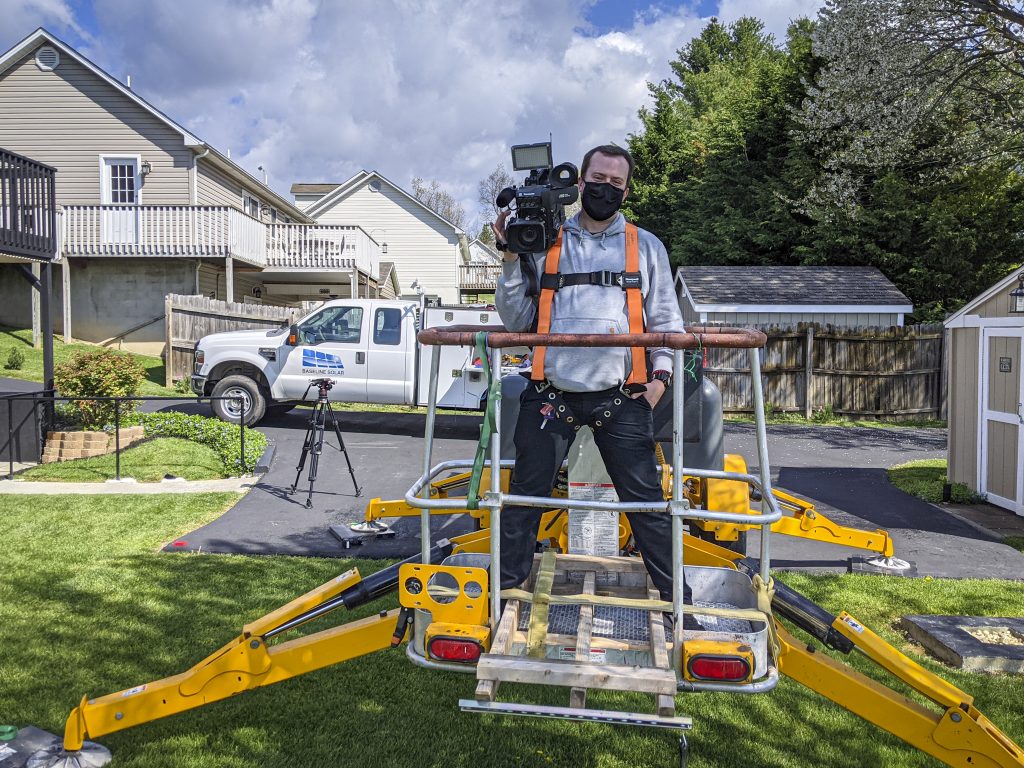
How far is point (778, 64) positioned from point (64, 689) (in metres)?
30.1

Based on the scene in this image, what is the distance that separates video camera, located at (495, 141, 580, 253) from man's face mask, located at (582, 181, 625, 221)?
23 cm

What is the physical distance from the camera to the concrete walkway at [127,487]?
8.93m

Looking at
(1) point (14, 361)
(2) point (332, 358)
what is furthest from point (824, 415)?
(1) point (14, 361)

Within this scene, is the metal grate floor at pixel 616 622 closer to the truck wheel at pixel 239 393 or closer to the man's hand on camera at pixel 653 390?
the man's hand on camera at pixel 653 390

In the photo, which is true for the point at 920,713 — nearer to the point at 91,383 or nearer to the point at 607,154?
the point at 607,154

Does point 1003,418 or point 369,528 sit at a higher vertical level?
point 1003,418

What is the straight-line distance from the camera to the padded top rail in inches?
102

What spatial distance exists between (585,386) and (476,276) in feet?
116

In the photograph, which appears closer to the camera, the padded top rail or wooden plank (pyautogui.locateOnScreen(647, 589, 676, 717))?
wooden plank (pyautogui.locateOnScreen(647, 589, 676, 717))

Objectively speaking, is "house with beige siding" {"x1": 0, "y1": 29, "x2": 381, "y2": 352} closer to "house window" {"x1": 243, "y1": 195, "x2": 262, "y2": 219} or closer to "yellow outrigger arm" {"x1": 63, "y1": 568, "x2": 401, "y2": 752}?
"house window" {"x1": 243, "y1": 195, "x2": 262, "y2": 219}

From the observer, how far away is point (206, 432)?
11555 mm

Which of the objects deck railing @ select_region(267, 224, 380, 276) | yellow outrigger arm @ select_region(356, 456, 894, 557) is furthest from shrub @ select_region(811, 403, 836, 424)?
deck railing @ select_region(267, 224, 380, 276)

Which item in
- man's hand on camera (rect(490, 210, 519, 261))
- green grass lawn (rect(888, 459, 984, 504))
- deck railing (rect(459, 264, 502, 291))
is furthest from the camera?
deck railing (rect(459, 264, 502, 291))

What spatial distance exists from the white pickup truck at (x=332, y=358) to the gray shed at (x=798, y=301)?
8199mm
